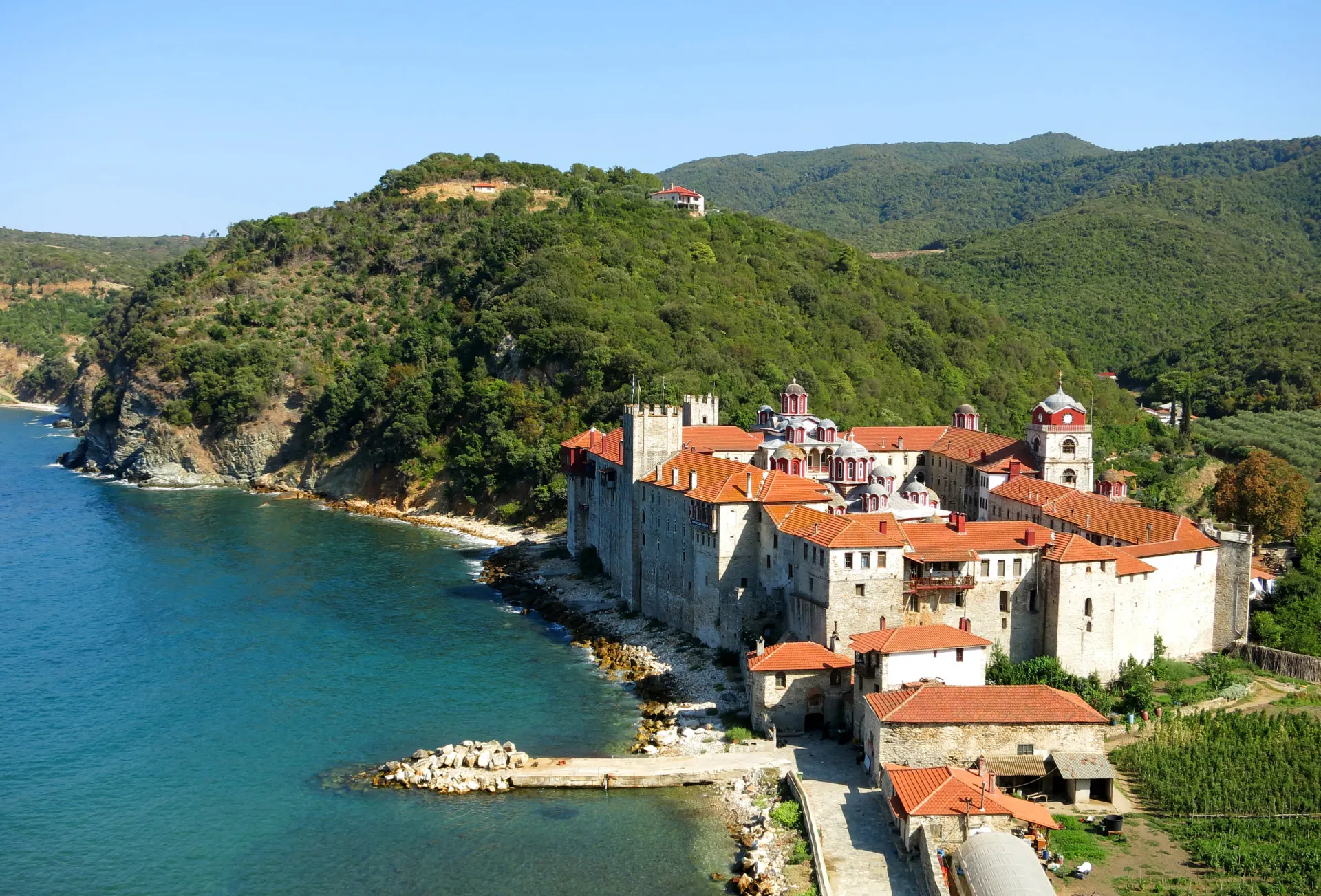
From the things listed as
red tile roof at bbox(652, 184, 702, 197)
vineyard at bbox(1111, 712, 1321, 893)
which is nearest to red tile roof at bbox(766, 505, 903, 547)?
vineyard at bbox(1111, 712, 1321, 893)

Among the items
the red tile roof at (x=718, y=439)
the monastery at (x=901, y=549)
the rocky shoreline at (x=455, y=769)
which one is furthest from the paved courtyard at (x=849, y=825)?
the red tile roof at (x=718, y=439)

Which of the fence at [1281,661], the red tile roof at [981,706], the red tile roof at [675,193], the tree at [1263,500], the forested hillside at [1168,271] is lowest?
the fence at [1281,661]

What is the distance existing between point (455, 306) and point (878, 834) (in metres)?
79.6

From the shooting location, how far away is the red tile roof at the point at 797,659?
35.3 metres

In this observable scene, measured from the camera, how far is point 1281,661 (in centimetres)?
3972

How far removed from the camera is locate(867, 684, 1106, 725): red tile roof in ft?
102

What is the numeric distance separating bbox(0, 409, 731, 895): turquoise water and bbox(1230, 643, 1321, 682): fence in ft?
72.4

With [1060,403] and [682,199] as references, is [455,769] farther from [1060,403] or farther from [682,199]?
[682,199]

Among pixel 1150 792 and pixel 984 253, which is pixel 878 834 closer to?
pixel 1150 792

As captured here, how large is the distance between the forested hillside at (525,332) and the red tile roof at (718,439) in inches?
533

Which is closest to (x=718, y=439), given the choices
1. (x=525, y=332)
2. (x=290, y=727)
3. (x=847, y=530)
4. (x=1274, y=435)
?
(x=847, y=530)

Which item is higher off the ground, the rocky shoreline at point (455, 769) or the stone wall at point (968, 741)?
the stone wall at point (968, 741)

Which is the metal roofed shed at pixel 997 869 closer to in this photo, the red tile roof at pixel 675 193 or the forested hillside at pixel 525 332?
the forested hillside at pixel 525 332

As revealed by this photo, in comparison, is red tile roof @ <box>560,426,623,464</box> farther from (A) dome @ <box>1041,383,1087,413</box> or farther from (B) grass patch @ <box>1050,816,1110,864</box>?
(B) grass patch @ <box>1050,816,1110,864</box>
